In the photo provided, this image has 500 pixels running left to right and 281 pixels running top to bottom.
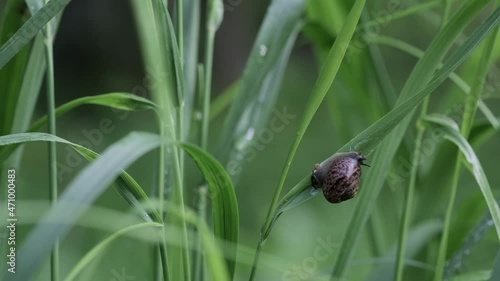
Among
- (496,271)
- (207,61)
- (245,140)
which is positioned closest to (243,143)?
(245,140)

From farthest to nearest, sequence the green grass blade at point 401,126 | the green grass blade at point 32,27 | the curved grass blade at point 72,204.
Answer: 1. the green grass blade at point 401,126
2. the green grass blade at point 32,27
3. the curved grass blade at point 72,204

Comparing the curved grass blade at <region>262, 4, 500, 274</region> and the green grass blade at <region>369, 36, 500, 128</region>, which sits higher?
the green grass blade at <region>369, 36, 500, 128</region>

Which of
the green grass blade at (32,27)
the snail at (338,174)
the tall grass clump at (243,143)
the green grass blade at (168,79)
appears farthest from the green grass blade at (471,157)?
the green grass blade at (32,27)

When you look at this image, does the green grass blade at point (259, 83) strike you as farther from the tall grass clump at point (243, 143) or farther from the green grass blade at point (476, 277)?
the green grass blade at point (476, 277)

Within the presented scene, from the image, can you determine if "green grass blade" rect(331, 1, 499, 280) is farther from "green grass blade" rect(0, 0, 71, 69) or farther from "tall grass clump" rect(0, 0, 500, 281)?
"green grass blade" rect(0, 0, 71, 69)

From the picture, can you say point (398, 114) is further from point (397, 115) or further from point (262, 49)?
point (262, 49)

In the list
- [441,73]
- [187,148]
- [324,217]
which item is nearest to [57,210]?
[187,148]

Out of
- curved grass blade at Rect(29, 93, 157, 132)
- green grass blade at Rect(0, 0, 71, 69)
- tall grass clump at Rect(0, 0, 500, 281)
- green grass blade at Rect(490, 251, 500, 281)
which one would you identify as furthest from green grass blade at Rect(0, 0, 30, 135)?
green grass blade at Rect(490, 251, 500, 281)
